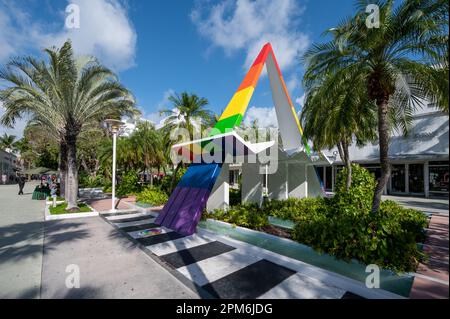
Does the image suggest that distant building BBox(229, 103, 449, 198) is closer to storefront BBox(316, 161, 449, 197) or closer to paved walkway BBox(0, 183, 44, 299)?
storefront BBox(316, 161, 449, 197)

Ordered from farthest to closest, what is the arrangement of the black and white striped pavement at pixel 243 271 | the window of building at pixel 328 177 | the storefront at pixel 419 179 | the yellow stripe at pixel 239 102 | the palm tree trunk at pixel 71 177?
the window of building at pixel 328 177
the storefront at pixel 419 179
the palm tree trunk at pixel 71 177
the yellow stripe at pixel 239 102
the black and white striped pavement at pixel 243 271

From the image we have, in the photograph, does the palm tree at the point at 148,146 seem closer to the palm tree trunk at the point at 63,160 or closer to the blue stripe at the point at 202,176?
the palm tree trunk at the point at 63,160

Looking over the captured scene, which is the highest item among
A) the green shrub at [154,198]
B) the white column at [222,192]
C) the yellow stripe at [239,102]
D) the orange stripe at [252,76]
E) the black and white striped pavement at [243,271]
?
the orange stripe at [252,76]

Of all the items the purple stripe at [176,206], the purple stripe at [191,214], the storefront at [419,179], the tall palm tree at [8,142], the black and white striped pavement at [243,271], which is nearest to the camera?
the black and white striped pavement at [243,271]

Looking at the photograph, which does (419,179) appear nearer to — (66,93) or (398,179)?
(398,179)

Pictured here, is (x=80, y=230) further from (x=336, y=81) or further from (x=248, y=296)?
(x=336, y=81)

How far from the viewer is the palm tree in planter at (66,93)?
38.5 ft

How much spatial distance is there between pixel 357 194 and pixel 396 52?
17.1ft

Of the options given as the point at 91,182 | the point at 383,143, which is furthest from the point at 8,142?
the point at 383,143

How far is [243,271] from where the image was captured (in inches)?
199

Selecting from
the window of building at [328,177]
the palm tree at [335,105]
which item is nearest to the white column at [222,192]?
the palm tree at [335,105]

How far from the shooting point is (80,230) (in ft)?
28.5

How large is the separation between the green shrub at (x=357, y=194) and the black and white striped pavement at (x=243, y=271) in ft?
15.7
